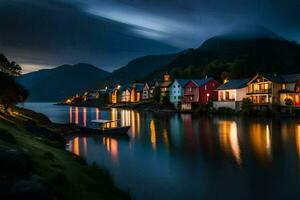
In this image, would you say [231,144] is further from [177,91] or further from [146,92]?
[146,92]

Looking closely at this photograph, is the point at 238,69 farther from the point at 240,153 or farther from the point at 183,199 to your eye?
the point at 183,199

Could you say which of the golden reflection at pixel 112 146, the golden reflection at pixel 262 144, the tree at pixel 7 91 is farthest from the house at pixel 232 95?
the tree at pixel 7 91

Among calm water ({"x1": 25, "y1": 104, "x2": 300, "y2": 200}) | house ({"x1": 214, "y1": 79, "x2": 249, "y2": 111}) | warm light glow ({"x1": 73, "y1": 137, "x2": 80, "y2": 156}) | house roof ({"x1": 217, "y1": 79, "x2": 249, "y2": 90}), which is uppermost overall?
house roof ({"x1": 217, "y1": 79, "x2": 249, "y2": 90})

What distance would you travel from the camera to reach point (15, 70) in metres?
59.2

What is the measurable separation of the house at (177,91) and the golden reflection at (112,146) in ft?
246

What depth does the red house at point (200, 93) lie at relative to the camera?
105750mm

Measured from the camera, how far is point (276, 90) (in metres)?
79.2

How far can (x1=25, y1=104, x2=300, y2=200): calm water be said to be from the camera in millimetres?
19344

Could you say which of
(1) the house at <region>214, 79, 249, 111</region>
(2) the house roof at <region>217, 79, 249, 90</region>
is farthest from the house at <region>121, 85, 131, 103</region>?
(2) the house roof at <region>217, 79, 249, 90</region>

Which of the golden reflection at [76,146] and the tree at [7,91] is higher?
the tree at [7,91]

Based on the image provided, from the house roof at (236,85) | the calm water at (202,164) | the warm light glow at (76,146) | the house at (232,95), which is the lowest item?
the calm water at (202,164)

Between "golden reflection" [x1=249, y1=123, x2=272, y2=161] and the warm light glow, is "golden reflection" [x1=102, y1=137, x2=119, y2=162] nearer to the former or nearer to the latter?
the warm light glow

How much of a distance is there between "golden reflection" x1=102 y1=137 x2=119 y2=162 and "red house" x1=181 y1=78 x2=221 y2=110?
6650 cm

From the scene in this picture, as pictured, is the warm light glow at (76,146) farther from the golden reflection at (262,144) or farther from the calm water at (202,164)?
the golden reflection at (262,144)
